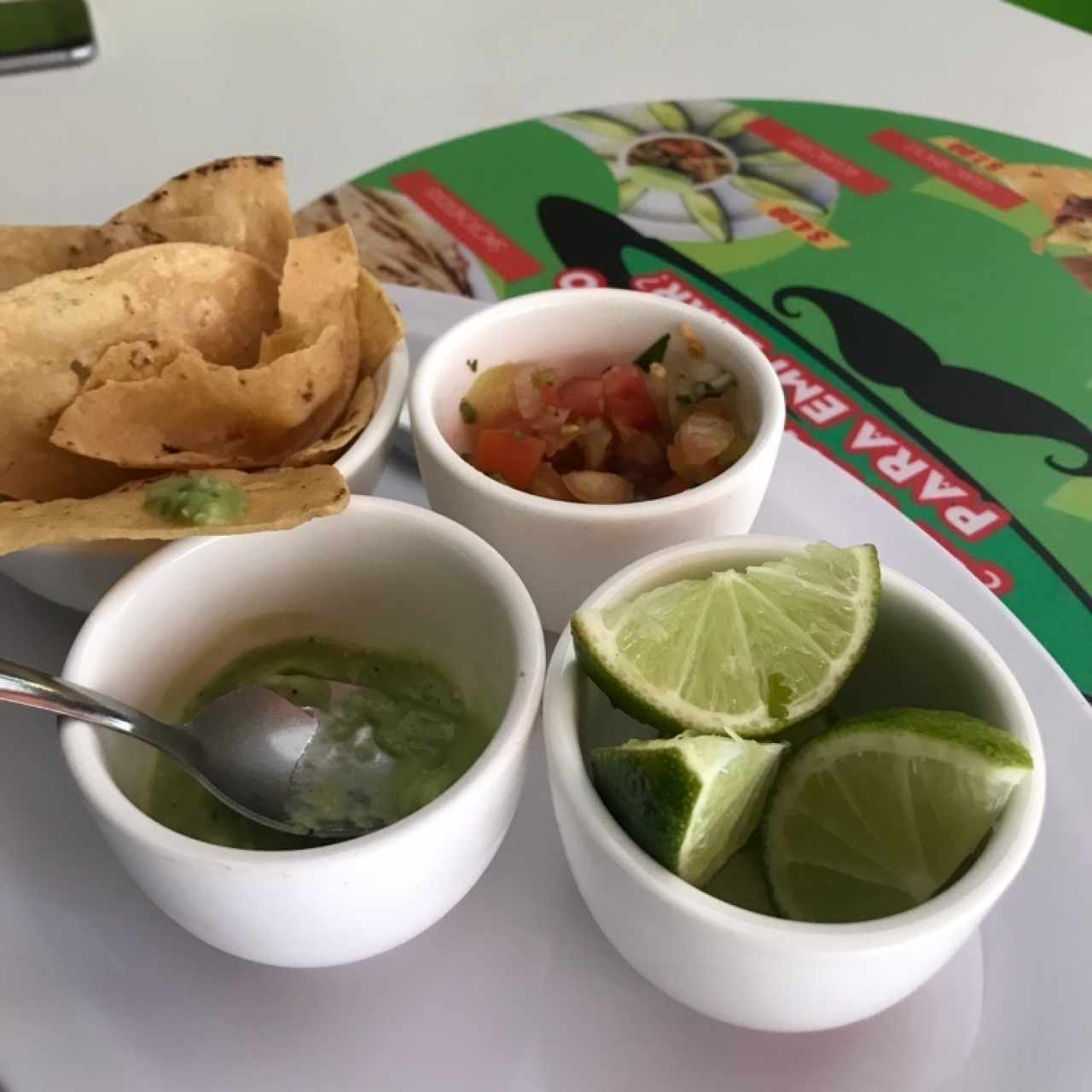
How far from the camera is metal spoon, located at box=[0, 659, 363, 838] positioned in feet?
2.55

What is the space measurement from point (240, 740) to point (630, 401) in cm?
51

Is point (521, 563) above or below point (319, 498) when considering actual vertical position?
below

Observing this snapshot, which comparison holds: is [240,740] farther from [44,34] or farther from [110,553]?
[44,34]

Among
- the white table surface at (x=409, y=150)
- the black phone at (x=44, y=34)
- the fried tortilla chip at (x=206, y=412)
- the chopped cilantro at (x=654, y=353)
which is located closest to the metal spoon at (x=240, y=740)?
the white table surface at (x=409, y=150)

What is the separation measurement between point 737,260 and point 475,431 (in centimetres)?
64

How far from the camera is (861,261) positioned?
5.20 feet

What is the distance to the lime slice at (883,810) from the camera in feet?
2.26

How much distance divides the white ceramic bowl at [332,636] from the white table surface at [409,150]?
0.24ft

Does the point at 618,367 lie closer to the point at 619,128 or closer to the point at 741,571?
the point at 741,571

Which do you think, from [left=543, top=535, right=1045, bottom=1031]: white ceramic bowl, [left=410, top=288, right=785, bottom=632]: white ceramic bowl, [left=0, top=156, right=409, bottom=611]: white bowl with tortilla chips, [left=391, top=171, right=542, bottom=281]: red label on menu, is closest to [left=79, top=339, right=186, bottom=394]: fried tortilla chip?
[left=0, top=156, right=409, bottom=611]: white bowl with tortilla chips

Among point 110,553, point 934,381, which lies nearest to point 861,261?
point 934,381

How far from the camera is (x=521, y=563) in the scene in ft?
3.31

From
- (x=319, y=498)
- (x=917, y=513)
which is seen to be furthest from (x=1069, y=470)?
(x=319, y=498)

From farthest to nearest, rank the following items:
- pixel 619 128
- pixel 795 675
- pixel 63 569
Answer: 1. pixel 619 128
2. pixel 63 569
3. pixel 795 675
